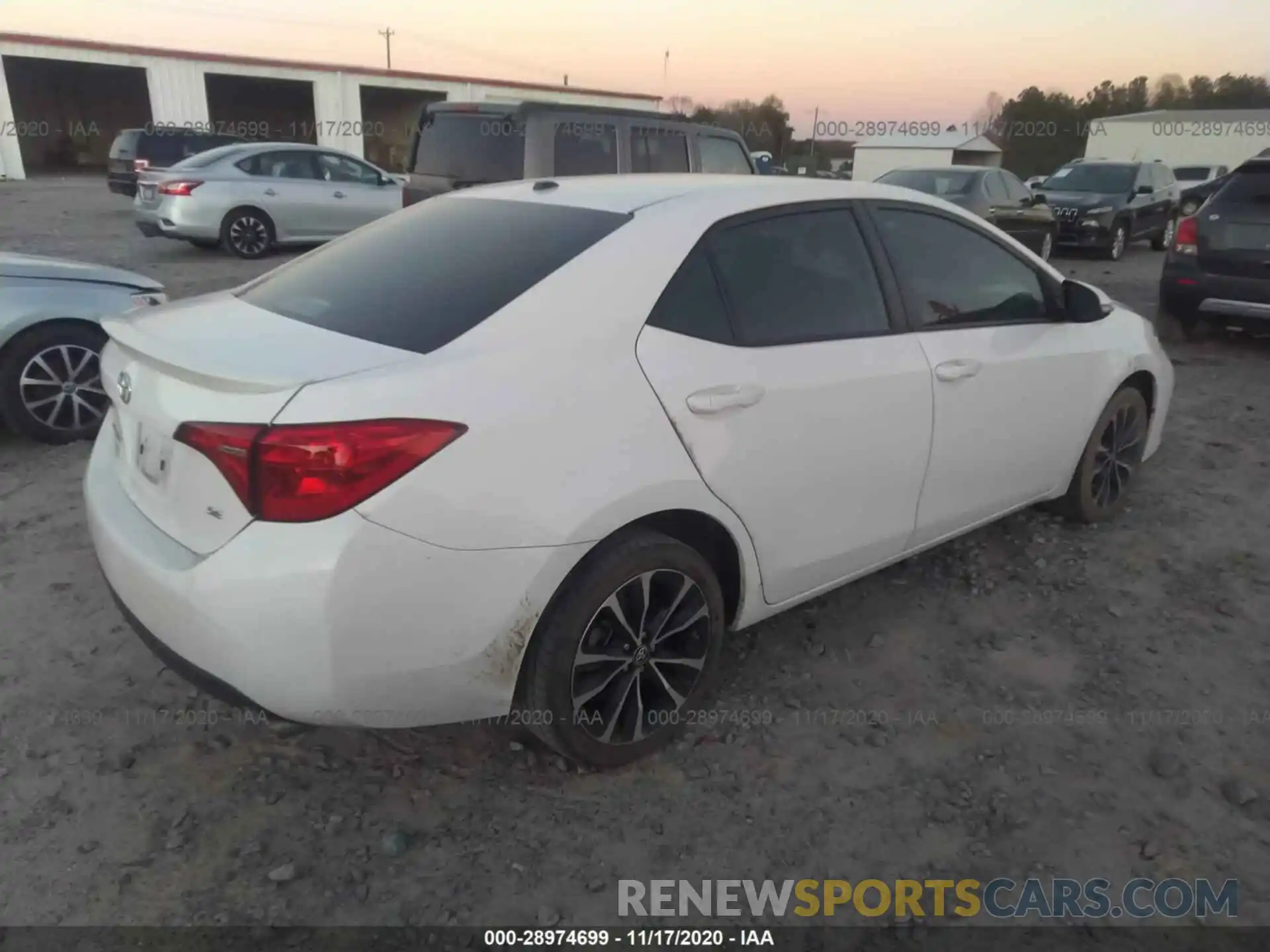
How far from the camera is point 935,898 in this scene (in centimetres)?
227

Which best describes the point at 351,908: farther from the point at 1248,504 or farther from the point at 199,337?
the point at 1248,504

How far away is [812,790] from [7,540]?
3.52 metres

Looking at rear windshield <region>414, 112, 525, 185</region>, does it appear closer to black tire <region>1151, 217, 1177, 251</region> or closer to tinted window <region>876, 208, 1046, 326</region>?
tinted window <region>876, 208, 1046, 326</region>

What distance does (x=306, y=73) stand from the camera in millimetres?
31906

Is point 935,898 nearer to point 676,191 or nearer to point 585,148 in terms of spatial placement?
point 676,191

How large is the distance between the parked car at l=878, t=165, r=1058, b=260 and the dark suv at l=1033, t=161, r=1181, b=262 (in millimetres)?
1174

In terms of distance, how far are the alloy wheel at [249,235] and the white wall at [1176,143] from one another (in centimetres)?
3768

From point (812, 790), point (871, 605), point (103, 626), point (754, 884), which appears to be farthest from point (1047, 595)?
point (103, 626)

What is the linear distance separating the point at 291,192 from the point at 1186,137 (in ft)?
139

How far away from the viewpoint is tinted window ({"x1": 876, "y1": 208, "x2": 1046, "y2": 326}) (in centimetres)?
320

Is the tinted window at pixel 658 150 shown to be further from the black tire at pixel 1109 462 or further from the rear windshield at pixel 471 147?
the black tire at pixel 1109 462

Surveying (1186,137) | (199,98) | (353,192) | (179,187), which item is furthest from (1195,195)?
(199,98)

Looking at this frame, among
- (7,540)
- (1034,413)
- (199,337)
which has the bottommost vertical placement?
(7,540)

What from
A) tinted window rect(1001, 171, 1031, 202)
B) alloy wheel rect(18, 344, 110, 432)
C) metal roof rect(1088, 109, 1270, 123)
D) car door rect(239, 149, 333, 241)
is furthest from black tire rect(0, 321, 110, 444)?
metal roof rect(1088, 109, 1270, 123)
